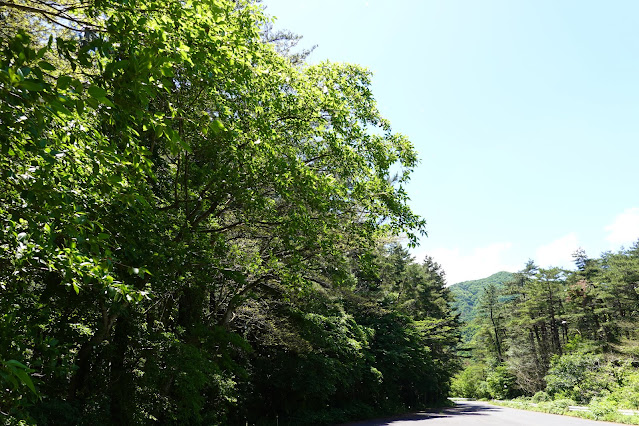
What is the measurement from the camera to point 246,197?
706 centimetres

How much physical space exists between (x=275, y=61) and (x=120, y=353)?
738 cm

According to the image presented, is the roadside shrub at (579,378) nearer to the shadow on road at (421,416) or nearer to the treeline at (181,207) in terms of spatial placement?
the shadow on road at (421,416)

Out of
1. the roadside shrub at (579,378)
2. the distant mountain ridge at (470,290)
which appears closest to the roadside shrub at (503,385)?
the roadside shrub at (579,378)

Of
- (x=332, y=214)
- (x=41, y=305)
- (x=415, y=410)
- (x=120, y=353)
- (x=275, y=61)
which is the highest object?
(x=275, y=61)

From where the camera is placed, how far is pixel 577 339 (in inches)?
1612

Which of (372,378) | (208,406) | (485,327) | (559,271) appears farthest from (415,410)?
(485,327)

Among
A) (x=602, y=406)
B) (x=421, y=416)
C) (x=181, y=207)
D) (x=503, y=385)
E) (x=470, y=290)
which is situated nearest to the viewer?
(x=181, y=207)

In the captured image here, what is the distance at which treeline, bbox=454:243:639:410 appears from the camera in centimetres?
3080

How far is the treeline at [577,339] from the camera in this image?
30.8 metres

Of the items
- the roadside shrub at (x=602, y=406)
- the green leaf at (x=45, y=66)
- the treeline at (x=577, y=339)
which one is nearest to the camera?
the green leaf at (x=45, y=66)

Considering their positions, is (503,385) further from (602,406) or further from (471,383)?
(602,406)

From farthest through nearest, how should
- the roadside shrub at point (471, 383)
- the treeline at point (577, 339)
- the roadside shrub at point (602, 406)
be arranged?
the roadside shrub at point (471, 383) → the treeline at point (577, 339) → the roadside shrub at point (602, 406)

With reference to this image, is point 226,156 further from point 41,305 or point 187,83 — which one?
point 41,305

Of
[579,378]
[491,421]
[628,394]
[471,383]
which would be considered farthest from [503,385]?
[491,421]
